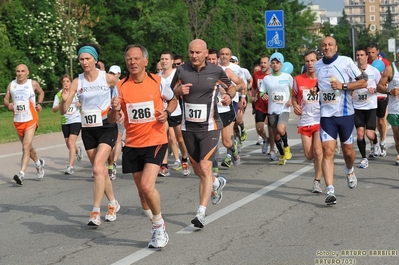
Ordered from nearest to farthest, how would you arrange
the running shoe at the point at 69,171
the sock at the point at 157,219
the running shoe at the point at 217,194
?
the sock at the point at 157,219, the running shoe at the point at 217,194, the running shoe at the point at 69,171

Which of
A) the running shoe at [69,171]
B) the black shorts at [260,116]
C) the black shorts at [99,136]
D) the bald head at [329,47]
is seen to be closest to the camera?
the black shorts at [99,136]

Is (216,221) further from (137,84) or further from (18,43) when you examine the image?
(18,43)

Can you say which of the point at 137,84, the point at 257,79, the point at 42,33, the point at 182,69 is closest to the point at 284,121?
the point at 257,79

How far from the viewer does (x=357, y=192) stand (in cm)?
1182

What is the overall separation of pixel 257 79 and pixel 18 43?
35.8 meters

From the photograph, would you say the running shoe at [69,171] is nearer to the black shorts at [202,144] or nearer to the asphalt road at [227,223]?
the asphalt road at [227,223]

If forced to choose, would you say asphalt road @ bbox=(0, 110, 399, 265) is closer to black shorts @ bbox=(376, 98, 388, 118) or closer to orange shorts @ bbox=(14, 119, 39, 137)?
orange shorts @ bbox=(14, 119, 39, 137)

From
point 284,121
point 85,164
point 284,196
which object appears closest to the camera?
point 284,196

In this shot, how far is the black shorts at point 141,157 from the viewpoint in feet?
28.6

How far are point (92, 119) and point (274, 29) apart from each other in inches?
678

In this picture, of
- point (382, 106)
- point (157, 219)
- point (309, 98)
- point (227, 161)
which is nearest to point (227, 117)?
point (227, 161)

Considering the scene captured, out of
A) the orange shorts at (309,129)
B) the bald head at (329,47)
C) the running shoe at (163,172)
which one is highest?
the bald head at (329,47)

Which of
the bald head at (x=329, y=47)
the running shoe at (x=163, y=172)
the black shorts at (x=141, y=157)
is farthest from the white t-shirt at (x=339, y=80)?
the running shoe at (x=163, y=172)

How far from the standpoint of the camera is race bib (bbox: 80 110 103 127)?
1035cm
